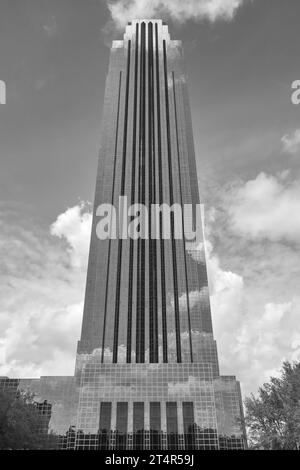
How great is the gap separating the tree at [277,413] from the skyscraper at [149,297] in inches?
1257

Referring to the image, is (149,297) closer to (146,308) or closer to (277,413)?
(146,308)

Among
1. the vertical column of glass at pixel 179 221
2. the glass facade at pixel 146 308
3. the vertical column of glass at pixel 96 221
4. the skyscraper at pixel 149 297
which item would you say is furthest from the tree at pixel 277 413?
the vertical column of glass at pixel 96 221

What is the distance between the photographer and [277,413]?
168 ft

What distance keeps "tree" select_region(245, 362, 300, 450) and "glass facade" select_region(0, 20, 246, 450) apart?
32.3 ft

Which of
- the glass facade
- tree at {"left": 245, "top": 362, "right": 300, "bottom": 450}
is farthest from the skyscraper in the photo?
tree at {"left": 245, "top": 362, "right": 300, "bottom": 450}

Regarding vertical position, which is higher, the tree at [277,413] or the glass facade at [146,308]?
the glass facade at [146,308]

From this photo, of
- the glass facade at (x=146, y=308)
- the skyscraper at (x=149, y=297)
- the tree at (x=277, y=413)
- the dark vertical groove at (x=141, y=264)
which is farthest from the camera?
the dark vertical groove at (x=141, y=264)

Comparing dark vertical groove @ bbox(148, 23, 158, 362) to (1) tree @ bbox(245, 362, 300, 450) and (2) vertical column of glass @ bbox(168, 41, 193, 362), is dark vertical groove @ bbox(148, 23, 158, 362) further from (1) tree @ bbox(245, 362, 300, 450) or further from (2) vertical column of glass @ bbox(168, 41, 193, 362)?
(1) tree @ bbox(245, 362, 300, 450)

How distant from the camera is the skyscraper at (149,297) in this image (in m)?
83.8

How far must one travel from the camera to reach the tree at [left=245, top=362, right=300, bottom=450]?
1865 inches

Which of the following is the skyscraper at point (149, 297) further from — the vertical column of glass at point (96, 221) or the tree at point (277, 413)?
the tree at point (277, 413)
